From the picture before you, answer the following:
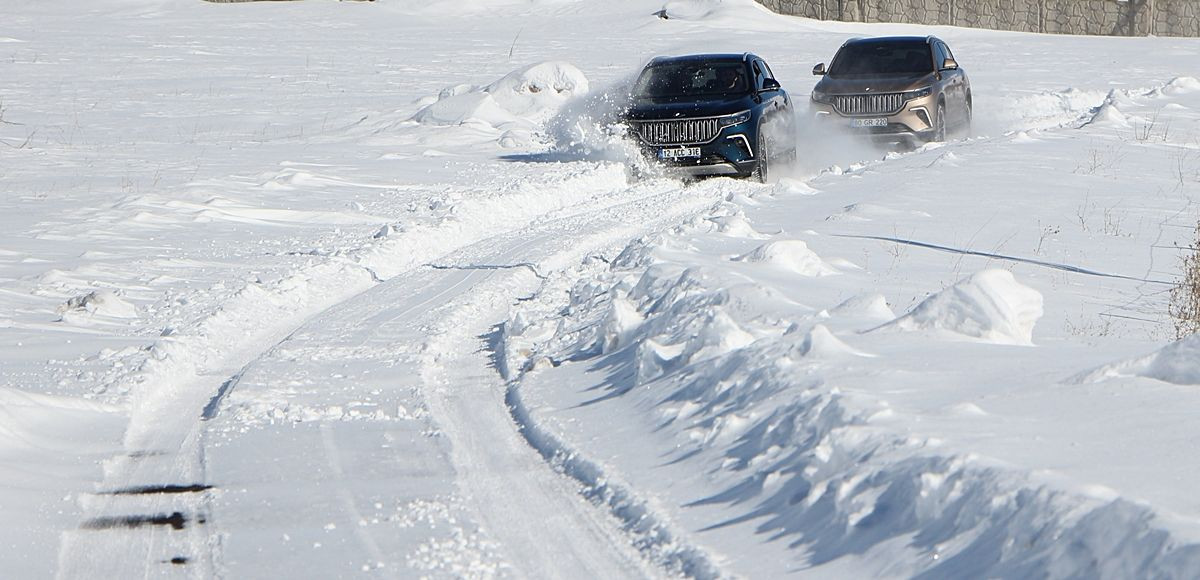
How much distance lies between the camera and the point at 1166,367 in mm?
4977

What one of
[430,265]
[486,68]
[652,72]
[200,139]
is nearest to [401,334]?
[430,265]

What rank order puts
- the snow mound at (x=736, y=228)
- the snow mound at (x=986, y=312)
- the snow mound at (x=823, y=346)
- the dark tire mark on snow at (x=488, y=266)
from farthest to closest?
1. the snow mound at (x=736, y=228)
2. the dark tire mark on snow at (x=488, y=266)
3. the snow mound at (x=986, y=312)
4. the snow mound at (x=823, y=346)

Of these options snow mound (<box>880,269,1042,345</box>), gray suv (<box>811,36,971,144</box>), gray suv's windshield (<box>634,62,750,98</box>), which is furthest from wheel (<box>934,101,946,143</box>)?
snow mound (<box>880,269,1042,345</box>)

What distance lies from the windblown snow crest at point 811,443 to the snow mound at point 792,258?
0.61 meters

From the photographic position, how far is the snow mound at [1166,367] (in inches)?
193

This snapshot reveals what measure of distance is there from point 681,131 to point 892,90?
3.85 m

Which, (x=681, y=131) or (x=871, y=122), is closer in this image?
(x=681, y=131)

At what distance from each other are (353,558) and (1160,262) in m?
7.35

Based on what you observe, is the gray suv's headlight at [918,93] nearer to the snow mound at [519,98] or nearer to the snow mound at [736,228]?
the snow mound at [519,98]

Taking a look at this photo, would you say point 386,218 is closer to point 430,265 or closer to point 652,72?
point 430,265

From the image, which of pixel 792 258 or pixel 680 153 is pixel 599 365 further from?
pixel 680 153

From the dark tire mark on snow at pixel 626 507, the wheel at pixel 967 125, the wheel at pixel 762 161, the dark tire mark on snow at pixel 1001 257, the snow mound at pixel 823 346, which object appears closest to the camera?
the dark tire mark on snow at pixel 626 507

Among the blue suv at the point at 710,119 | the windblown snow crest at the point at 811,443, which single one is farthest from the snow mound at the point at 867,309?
the blue suv at the point at 710,119

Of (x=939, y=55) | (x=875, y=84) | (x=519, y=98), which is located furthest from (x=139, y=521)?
(x=519, y=98)
